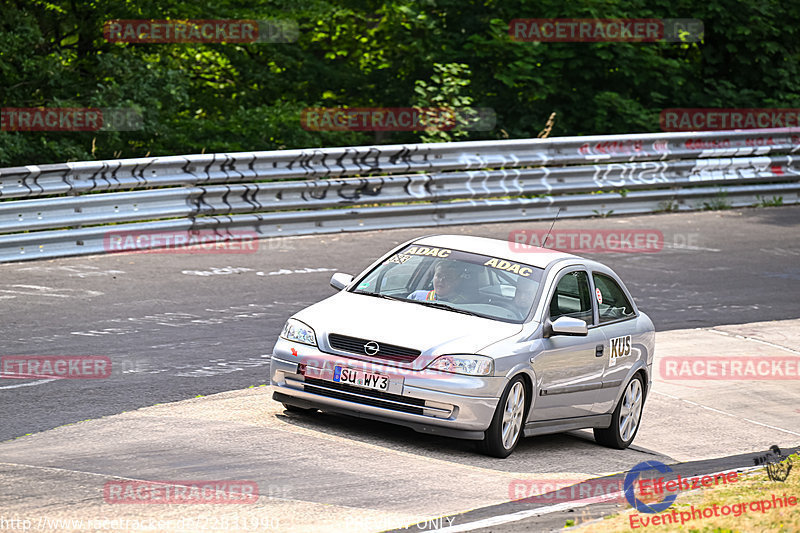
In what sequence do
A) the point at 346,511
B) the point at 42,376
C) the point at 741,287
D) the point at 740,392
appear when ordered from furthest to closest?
the point at 741,287, the point at 740,392, the point at 42,376, the point at 346,511

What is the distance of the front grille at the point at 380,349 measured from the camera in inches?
336

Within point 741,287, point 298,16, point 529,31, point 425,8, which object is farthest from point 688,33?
point 741,287

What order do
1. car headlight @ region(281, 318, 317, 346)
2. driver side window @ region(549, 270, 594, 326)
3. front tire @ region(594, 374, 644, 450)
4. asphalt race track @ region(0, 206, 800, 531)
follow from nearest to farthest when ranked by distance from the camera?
asphalt race track @ region(0, 206, 800, 531)
car headlight @ region(281, 318, 317, 346)
driver side window @ region(549, 270, 594, 326)
front tire @ region(594, 374, 644, 450)

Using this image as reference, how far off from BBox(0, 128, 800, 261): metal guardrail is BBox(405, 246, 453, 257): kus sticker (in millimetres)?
6443

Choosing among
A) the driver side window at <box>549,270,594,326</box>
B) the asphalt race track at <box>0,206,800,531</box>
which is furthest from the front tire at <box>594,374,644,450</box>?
the driver side window at <box>549,270,594,326</box>

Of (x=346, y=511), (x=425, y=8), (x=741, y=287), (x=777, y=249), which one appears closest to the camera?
(x=346, y=511)

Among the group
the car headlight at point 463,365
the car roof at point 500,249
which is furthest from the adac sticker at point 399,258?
the car headlight at point 463,365

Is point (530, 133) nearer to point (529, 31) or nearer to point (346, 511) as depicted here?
point (529, 31)

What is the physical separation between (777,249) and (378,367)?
12.1 meters

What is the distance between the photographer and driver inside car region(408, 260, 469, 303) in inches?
370

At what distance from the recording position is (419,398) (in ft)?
27.6

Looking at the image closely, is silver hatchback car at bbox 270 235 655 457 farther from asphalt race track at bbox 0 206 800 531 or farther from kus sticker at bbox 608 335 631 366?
asphalt race track at bbox 0 206 800 531

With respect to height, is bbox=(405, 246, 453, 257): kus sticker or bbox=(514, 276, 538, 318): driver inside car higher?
bbox=(405, 246, 453, 257): kus sticker

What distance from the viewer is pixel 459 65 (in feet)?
78.1
